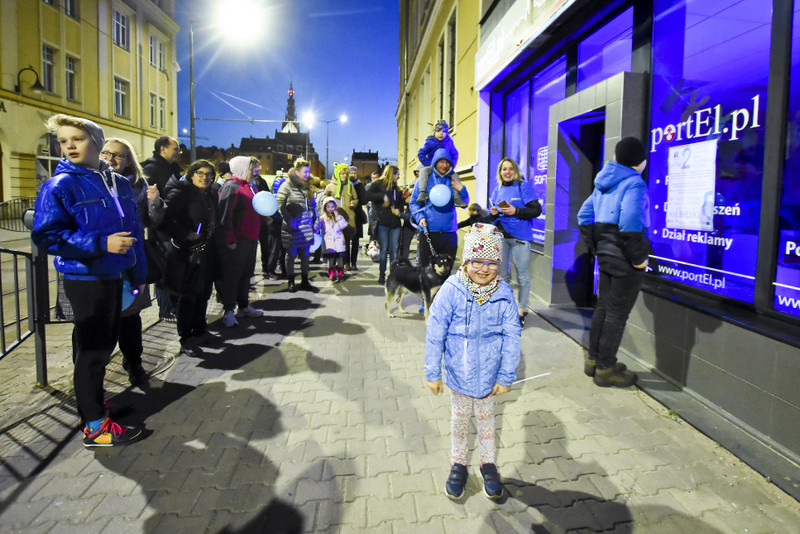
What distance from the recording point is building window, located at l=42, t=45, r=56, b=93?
21.3 m

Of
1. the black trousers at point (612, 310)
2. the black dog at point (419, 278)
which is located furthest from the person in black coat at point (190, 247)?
the black trousers at point (612, 310)

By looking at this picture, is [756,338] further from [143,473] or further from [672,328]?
[143,473]

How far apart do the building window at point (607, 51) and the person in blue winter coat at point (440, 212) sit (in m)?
2.23

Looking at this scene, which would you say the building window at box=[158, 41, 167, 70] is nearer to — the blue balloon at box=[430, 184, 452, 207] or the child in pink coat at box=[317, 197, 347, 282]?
the child in pink coat at box=[317, 197, 347, 282]

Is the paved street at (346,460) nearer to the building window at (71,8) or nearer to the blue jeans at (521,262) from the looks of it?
the blue jeans at (521,262)

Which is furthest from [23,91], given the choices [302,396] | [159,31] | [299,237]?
[302,396]

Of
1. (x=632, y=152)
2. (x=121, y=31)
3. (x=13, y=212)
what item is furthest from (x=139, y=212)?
(x=121, y=31)

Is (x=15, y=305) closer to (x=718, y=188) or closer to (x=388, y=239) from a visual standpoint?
(x=388, y=239)

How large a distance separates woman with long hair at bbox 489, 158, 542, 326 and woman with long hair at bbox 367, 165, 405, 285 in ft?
8.28

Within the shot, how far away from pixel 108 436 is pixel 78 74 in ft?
88.2

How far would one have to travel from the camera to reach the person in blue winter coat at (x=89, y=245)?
289 centimetres

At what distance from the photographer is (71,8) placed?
22.8 m

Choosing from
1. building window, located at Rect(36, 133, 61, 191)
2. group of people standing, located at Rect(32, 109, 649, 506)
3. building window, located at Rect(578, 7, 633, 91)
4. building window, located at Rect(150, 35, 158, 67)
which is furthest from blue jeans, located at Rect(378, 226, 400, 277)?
building window, located at Rect(150, 35, 158, 67)

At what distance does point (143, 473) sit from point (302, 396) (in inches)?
52.3
